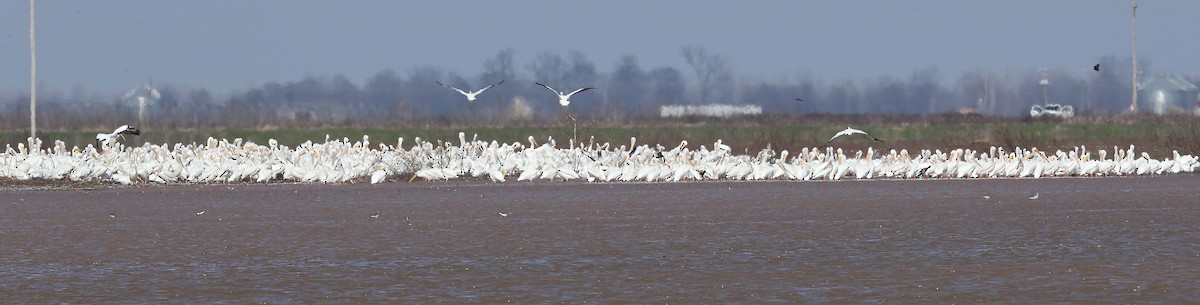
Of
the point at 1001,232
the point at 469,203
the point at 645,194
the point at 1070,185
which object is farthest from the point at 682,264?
the point at 1070,185

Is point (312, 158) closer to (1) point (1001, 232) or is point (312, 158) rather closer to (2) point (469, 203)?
(2) point (469, 203)

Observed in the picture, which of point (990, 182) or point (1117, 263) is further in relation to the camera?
point (990, 182)

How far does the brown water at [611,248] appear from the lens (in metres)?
12.3

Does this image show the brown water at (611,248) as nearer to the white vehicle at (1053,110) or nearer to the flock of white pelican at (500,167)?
the flock of white pelican at (500,167)

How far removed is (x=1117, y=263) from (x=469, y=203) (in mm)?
11094

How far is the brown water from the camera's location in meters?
12.3

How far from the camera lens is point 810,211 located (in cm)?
2127

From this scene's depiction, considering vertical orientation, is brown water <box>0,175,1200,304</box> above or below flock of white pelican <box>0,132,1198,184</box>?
below

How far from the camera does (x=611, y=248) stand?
15812 millimetres

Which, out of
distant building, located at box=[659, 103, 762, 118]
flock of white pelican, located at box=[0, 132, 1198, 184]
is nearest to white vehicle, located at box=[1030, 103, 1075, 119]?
distant building, located at box=[659, 103, 762, 118]

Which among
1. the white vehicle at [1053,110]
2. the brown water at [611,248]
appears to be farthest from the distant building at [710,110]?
the brown water at [611,248]

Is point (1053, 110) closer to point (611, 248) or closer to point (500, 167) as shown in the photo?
point (500, 167)

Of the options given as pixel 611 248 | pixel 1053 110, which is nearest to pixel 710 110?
pixel 1053 110

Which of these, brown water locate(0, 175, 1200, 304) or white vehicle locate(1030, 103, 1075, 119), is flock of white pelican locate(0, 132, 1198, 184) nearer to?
brown water locate(0, 175, 1200, 304)
